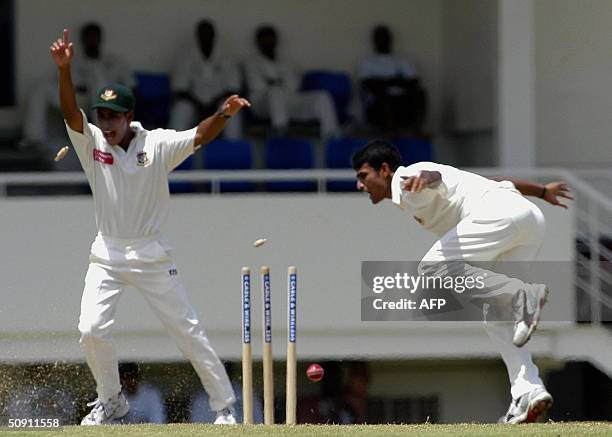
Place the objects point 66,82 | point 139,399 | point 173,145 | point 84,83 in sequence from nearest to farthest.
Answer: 1. point 66,82
2. point 173,145
3. point 139,399
4. point 84,83

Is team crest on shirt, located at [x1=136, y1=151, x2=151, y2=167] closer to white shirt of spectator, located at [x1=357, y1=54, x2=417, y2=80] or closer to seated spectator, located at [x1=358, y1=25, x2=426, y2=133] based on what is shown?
seated spectator, located at [x1=358, y1=25, x2=426, y2=133]

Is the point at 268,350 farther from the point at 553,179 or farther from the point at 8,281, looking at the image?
the point at 553,179

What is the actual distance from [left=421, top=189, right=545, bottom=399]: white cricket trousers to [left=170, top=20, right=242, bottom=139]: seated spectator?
17.4 feet

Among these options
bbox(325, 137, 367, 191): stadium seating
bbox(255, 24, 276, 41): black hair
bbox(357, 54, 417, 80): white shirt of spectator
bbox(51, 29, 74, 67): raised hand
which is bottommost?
bbox(325, 137, 367, 191): stadium seating

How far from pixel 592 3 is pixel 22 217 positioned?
16.7ft

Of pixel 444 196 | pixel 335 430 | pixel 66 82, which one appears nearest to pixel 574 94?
pixel 444 196

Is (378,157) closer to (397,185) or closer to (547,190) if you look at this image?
(397,185)

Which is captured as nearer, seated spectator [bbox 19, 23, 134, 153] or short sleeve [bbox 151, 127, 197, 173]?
short sleeve [bbox 151, 127, 197, 173]

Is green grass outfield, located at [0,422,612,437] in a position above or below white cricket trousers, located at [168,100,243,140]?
below

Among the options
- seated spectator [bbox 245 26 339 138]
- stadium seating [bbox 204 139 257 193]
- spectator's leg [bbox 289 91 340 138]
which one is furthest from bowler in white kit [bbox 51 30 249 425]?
spectator's leg [bbox 289 91 340 138]

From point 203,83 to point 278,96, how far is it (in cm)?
63

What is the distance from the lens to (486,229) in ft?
27.4

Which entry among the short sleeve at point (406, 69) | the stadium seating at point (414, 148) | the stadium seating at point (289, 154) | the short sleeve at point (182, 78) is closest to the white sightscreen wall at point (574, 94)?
the stadium seating at point (414, 148)

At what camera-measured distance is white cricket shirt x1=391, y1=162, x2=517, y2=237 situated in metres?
8.39
